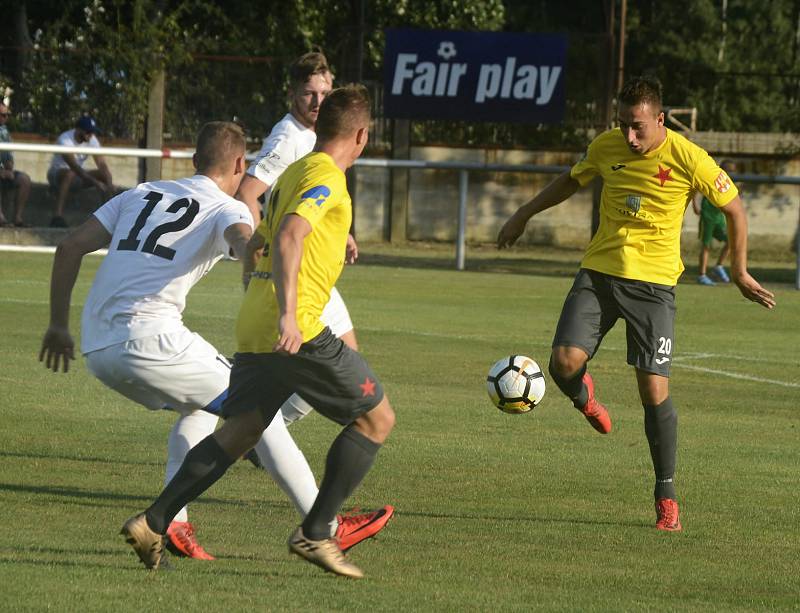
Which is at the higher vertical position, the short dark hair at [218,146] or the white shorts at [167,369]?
the short dark hair at [218,146]

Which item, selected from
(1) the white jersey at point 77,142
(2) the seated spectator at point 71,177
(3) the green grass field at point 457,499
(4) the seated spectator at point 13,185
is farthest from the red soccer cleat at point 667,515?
(1) the white jersey at point 77,142

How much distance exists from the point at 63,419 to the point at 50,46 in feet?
58.3

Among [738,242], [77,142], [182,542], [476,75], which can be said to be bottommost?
[182,542]

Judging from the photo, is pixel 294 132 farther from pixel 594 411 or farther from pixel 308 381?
pixel 308 381

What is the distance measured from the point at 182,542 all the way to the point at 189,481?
44cm

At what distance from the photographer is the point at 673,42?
5422 centimetres

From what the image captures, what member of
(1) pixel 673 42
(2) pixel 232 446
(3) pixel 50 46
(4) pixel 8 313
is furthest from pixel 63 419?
(1) pixel 673 42

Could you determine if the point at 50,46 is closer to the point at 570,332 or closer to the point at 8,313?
the point at 8,313

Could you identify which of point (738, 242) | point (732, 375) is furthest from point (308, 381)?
point (732, 375)

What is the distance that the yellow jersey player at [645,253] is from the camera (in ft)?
23.8

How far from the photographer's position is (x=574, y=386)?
7.67m

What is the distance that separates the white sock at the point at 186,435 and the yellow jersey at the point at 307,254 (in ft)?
2.13

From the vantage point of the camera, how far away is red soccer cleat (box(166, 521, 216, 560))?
229 inches

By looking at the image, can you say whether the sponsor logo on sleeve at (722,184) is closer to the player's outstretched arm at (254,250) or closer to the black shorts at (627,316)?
the black shorts at (627,316)
